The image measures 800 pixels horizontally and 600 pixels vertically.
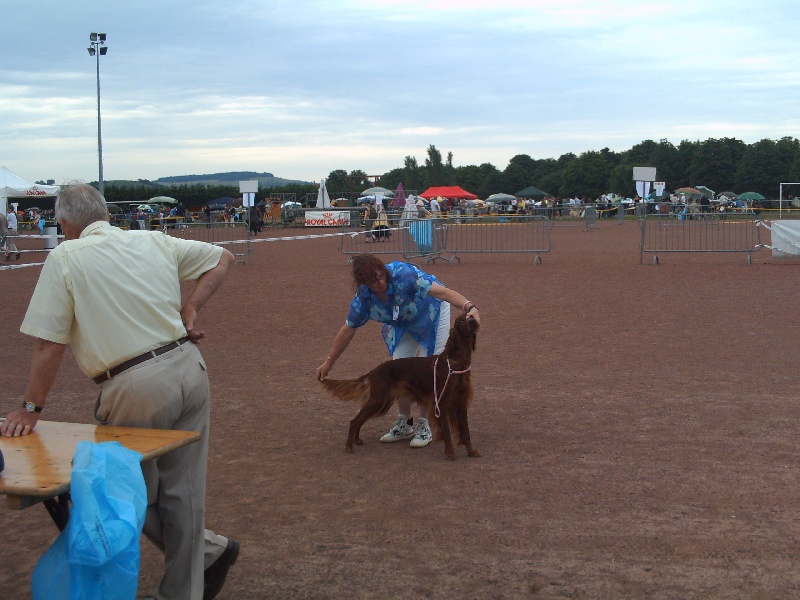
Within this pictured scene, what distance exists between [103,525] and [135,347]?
0.82 metres

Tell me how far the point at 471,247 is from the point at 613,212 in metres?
31.8

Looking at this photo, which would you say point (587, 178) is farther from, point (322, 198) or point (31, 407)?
point (31, 407)

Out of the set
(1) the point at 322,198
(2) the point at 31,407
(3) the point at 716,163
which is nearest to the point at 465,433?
(2) the point at 31,407

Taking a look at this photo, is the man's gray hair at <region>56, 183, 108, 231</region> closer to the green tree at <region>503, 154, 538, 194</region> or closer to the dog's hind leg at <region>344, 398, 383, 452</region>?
the dog's hind leg at <region>344, 398, 383, 452</region>

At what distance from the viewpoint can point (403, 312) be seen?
20.1 feet

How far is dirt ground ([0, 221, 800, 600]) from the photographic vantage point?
4258 millimetres

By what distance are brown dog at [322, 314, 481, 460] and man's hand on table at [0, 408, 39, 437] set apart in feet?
9.06

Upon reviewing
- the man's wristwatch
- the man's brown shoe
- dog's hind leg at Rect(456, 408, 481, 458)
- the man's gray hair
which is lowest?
the man's brown shoe

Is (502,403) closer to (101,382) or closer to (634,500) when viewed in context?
(634,500)

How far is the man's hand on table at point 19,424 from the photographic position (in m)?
3.64

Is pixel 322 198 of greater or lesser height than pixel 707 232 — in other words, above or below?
above

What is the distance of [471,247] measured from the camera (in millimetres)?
29344

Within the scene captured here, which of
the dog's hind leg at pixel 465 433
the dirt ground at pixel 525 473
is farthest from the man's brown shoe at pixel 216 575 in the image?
the dog's hind leg at pixel 465 433

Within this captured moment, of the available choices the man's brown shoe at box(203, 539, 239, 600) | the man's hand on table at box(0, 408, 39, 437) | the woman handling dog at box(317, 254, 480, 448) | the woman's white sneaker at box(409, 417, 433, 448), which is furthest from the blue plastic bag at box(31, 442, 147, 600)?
the woman's white sneaker at box(409, 417, 433, 448)
